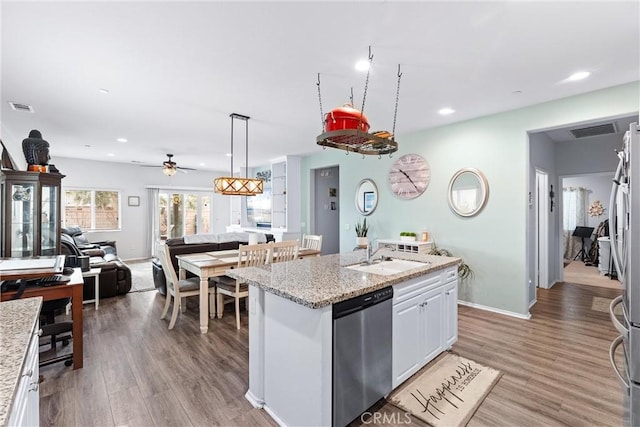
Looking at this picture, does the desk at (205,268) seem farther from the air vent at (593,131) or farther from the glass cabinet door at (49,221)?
the air vent at (593,131)

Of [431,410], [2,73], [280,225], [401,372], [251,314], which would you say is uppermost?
[2,73]

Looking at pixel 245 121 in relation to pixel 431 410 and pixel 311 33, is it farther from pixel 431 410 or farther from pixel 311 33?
pixel 431 410

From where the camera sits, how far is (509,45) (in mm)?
2303

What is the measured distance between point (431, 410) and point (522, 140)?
3315mm

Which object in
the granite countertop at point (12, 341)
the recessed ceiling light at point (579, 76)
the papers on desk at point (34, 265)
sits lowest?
the granite countertop at point (12, 341)

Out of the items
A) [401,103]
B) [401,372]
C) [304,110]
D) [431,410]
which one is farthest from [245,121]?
[431,410]

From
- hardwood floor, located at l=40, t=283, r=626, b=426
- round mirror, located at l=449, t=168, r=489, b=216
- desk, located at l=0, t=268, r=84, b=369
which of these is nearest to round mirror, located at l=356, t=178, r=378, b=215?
round mirror, located at l=449, t=168, r=489, b=216

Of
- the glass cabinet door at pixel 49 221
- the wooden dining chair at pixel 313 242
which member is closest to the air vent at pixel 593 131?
the wooden dining chair at pixel 313 242

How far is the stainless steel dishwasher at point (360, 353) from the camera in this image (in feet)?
5.69

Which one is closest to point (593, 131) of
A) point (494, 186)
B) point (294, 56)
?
point (494, 186)

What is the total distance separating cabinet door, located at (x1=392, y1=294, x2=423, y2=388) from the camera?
6.98 ft

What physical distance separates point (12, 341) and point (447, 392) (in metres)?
2.53

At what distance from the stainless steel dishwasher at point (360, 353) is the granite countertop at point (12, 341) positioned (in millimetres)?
1288

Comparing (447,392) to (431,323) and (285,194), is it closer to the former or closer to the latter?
(431,323)
